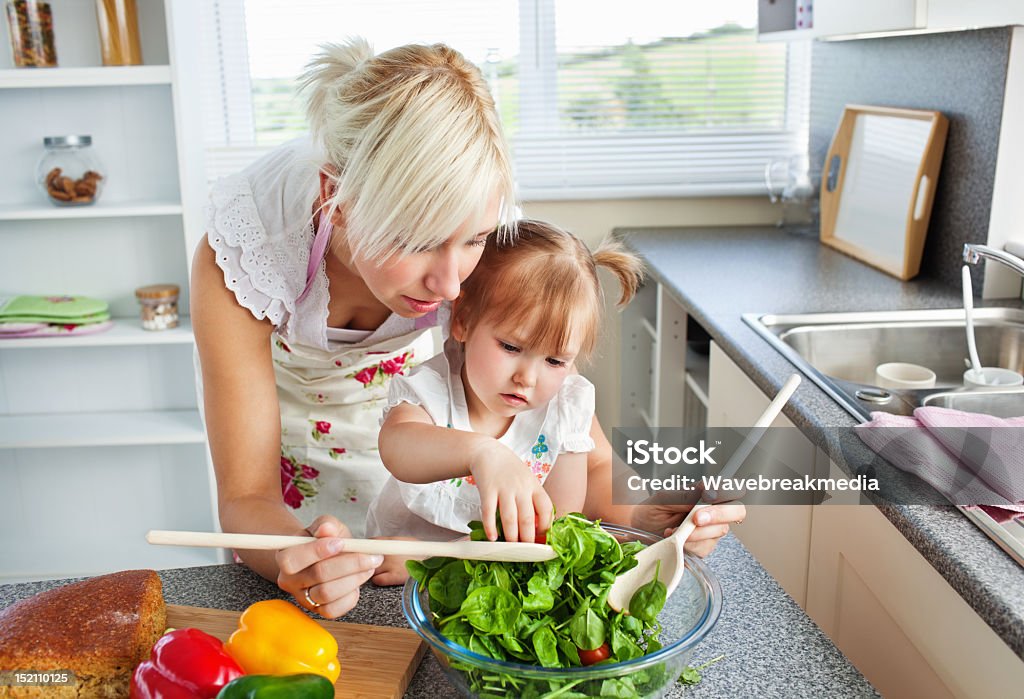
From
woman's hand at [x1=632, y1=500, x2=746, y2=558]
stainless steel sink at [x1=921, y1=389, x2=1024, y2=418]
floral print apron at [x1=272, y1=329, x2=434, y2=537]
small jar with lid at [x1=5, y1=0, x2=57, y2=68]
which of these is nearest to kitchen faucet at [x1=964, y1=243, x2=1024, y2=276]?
stainless steel sink at [x1=921, y1=389, x2=1024, y2=418]

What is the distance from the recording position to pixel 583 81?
2.99 meters

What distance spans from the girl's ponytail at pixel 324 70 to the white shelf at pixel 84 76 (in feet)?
4.94

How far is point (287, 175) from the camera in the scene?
1.36 m

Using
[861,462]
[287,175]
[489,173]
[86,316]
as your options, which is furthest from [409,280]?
[86,316]

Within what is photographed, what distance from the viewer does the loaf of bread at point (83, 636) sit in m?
0.81

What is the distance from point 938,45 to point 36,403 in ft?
8.52

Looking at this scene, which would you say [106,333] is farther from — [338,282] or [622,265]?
[622,265]

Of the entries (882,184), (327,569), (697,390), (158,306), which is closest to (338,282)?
(327,569)

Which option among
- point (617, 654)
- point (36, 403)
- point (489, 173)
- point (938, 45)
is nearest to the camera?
point (617, 654)

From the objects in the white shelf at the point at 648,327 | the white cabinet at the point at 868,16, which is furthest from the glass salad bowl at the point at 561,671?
the white shelf at the point at 648,327

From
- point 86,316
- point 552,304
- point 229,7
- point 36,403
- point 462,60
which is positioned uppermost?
point 229,7

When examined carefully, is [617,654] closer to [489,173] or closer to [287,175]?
[489,173]

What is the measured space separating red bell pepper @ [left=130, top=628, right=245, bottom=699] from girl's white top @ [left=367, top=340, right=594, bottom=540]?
0.46 meters

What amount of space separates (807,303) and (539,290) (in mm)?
1045
